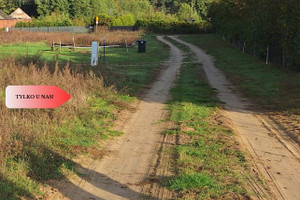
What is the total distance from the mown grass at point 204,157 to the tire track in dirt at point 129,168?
1.24 feet

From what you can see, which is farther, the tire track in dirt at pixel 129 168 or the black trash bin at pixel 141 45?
the black trash bin at pixel 141 45

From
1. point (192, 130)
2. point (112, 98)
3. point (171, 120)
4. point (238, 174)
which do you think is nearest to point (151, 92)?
point (112, 98)

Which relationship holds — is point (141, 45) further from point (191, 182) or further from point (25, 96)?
point (25, 96)

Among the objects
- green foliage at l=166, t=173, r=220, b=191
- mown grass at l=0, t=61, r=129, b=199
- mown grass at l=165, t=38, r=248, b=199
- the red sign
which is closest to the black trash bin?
mown grass at l=165, t=38, r=248, b=199

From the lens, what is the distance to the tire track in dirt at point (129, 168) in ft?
20.2

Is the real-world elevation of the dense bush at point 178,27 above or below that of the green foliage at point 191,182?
above

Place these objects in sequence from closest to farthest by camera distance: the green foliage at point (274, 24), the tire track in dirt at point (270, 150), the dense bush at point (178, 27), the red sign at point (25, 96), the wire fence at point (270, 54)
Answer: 1. the red sign at point (25, 96)
2. the tire track in dirt at point (270, 150)
3. the green foliage at point (274, 24)
4. the wire fence at point (270, 54)
5. the dense bush at point (178, 27)

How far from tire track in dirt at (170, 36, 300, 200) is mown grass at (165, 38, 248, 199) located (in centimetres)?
40

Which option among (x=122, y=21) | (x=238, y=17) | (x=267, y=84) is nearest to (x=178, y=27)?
(x=122, y=21)

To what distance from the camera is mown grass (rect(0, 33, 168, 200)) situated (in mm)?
6281

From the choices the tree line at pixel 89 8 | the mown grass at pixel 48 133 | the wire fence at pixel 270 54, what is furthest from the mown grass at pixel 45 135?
the tree line at pixel 89 8

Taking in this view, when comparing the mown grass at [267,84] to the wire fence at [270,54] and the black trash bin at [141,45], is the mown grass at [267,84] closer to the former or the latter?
the wire fence at [270,54]

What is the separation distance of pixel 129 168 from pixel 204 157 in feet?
4.86

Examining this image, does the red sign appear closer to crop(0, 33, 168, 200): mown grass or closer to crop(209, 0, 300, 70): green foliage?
crop(0, 33, 168, 200): mown grass
